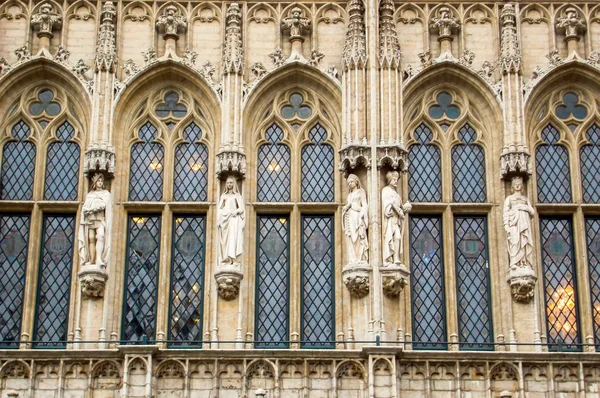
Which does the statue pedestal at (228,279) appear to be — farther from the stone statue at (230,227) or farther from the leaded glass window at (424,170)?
the leaded glass window at (424,170)

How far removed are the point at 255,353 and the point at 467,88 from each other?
740 centimetres

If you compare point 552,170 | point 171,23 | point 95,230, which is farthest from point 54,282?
point 552,170

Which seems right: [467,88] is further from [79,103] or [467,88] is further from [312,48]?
[79,103]

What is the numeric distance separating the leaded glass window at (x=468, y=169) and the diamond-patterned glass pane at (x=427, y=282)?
0.76 m

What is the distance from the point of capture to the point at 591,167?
1066 inches

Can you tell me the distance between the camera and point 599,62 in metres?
27.4

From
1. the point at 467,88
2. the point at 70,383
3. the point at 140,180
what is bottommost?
the point at 70,383

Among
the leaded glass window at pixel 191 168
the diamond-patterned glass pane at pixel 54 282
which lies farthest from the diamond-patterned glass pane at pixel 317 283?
the diamond-patterned glass pane at pixel 54 282

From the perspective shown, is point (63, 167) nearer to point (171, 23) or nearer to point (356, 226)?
point (171, 23)

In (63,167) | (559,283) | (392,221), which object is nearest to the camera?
(392,221)

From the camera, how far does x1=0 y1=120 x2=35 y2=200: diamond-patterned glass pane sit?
26641 millimetres

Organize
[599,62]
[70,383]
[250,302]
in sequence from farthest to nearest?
[599,62] < [250,302] < [70,383]

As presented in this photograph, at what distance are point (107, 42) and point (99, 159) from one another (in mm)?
2569

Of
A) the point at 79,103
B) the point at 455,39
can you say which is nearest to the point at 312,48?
the point at 455,39
